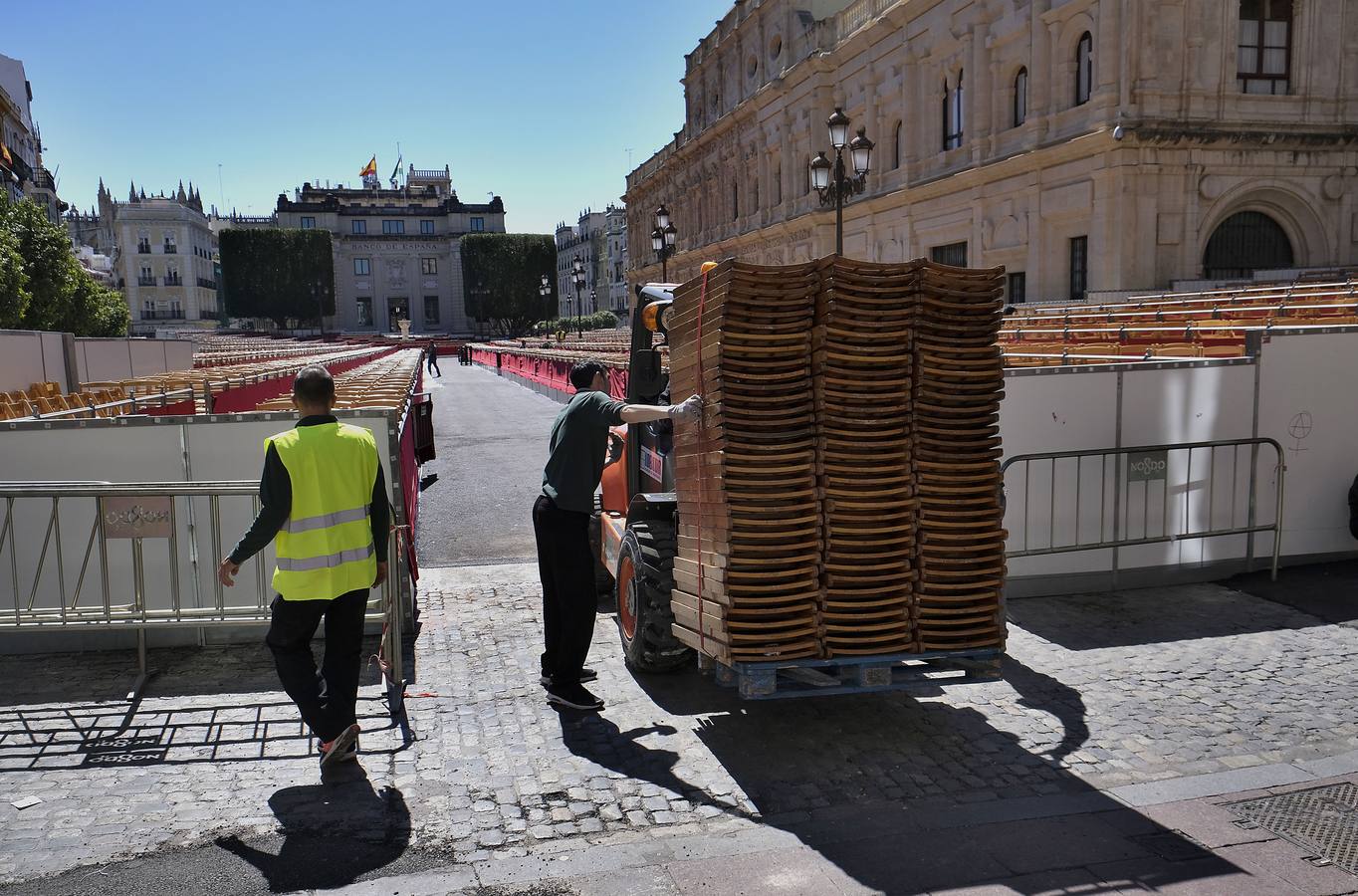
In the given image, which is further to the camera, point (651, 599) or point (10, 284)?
point (10, 284)

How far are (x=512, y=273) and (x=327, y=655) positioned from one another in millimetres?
117367

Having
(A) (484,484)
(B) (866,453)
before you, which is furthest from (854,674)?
(A) (484,484)

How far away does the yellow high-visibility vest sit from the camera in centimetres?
497

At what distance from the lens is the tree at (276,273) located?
112 m

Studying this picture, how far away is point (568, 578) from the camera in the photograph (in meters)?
6.01

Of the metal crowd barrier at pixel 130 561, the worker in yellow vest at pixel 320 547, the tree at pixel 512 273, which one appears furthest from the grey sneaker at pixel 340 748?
the tree at pixel 512 273

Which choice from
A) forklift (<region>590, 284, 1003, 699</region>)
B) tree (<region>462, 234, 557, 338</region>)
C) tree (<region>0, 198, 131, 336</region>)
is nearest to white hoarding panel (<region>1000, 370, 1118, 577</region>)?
forklift (<region>590, 284, 1003, 699</region>)

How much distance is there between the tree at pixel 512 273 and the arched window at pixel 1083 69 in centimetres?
9316

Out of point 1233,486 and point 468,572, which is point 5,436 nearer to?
point 468,572

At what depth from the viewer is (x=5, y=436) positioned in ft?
23.1

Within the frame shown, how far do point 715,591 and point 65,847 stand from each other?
123 inches

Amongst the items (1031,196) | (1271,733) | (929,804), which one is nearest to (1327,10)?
(1031,196)

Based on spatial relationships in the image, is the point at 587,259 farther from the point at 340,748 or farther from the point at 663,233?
the point at 340,748

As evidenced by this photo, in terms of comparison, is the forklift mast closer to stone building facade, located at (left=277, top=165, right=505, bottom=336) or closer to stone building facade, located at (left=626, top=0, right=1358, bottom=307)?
stone building facade, located at (left=626, top=0, right=1358, bottom=307)
